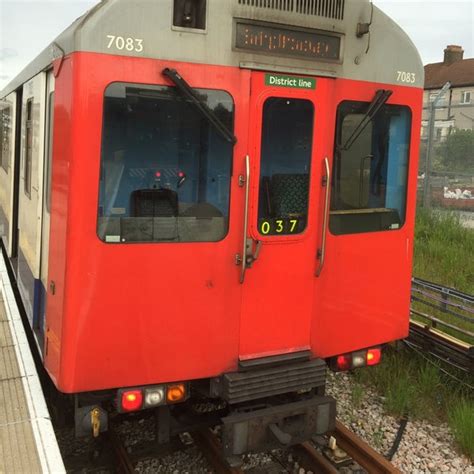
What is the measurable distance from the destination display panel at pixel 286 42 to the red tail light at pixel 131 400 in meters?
2.16

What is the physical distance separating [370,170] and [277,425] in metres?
1.87

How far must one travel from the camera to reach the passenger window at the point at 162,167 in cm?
336

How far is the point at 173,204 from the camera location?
355 cm

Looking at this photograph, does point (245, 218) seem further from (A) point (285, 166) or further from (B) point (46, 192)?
(B) point (46, 192)

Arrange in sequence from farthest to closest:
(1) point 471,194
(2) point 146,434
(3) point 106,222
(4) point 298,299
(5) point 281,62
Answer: (1) point 471,194, (2) point 146,434, (4) point 298,299, (5) point 281,62, (3) point 106,222

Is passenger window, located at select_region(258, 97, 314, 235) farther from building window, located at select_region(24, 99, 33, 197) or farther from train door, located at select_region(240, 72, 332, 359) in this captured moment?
building window, located at select_region(24, 99, 33, 197)

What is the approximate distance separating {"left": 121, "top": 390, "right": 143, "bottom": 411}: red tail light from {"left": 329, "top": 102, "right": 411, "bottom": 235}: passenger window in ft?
5.40

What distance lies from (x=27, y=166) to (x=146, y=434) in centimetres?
249

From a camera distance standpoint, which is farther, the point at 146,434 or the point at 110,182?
the point at 146,434

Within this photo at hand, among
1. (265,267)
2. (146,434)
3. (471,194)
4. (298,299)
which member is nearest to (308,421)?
(298,299)

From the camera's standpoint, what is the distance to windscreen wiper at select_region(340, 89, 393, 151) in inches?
155

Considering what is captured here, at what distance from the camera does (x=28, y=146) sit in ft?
16.3

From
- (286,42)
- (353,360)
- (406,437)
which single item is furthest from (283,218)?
(406,437)

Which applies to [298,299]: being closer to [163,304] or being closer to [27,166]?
[163,304]
